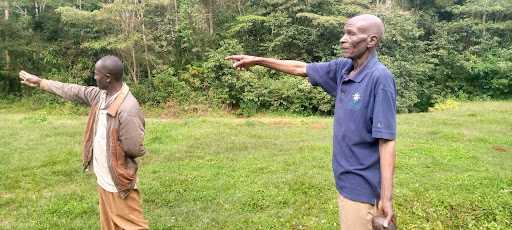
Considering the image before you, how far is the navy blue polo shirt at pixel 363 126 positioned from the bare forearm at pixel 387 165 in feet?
0.17

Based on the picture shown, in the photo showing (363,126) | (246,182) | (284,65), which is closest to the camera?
(363,126)

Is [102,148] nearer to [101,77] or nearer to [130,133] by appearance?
[130,133]

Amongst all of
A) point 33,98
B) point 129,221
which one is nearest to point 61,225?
point 129,221

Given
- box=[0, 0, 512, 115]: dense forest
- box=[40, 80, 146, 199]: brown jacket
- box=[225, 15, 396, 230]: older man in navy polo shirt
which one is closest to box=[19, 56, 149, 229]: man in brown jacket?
box=[40, 80, 146, 199]: brown jacket

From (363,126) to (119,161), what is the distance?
187cm

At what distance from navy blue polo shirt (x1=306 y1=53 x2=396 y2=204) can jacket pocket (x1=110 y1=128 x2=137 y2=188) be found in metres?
1.65

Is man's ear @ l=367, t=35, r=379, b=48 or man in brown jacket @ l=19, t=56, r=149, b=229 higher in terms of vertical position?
man's ear @ l=367, t=35, r=379, b=48

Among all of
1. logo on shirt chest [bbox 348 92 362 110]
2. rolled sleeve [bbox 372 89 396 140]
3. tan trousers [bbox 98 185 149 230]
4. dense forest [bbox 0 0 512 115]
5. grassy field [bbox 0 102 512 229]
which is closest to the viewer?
rolled sleeve [bbox 372 89 396 140]

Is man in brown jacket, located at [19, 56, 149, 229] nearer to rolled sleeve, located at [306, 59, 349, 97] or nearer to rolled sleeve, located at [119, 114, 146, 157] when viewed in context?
rolled sleeve, located at [119, 114, 146, 157]

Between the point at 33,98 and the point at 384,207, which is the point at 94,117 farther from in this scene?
the point at 33,98

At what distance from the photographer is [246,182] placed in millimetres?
5488

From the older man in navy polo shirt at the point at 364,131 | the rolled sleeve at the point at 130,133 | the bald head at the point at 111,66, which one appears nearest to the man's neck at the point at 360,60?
the older man in navy polo shirt at the point at 364,131

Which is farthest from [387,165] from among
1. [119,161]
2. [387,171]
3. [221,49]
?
[221,49]

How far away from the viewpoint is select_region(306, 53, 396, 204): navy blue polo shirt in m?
1.91
